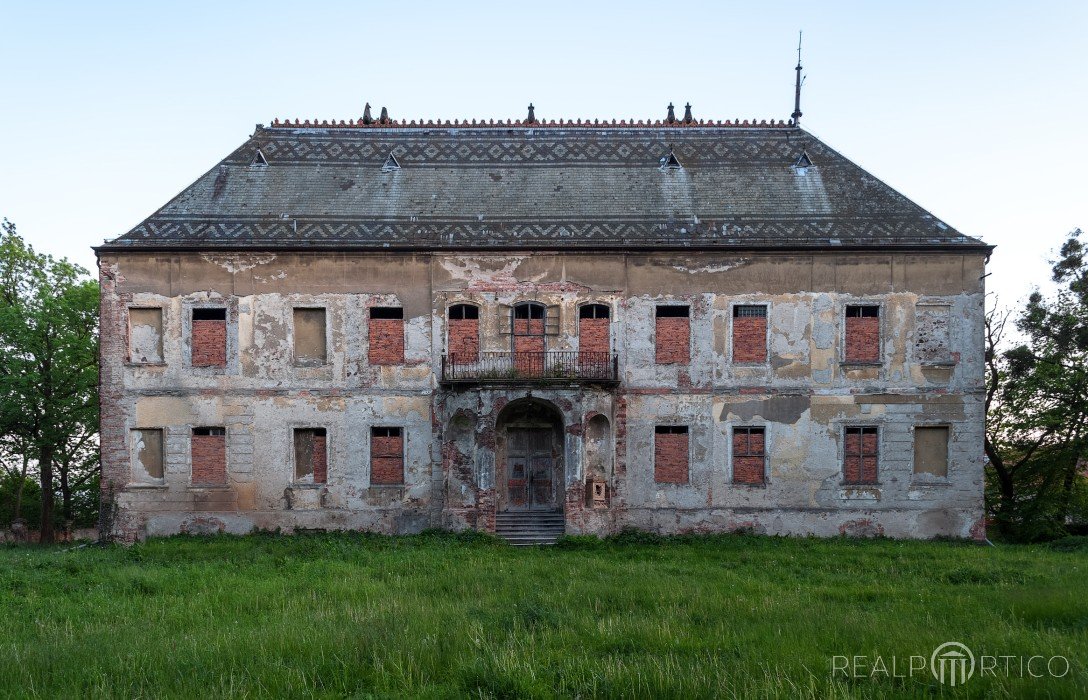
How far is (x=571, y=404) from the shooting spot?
59.1 feet

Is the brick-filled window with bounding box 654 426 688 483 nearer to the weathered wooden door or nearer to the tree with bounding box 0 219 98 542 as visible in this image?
the weathered wooden door

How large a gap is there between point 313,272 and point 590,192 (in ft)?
26.3

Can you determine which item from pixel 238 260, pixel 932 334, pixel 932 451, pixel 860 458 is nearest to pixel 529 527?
pixel 860 458

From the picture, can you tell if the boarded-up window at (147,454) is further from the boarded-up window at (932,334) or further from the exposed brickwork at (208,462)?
the boarded-up window at (932,334)

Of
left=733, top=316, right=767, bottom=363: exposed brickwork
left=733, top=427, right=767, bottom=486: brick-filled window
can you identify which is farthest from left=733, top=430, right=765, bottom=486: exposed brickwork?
left=733, top=316, right=767, bottom=363: exposed brickwork

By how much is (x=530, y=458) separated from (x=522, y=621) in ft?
32.3

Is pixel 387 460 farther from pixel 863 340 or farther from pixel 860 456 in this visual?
pixel 863 340

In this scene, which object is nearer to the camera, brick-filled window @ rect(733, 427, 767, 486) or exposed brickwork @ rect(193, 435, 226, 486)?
exposed brickwork @ rect(193, 435, 226, 486)

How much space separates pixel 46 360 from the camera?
2381 cm

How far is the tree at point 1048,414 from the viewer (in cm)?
1967

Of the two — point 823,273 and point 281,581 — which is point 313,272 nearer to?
point 281,581

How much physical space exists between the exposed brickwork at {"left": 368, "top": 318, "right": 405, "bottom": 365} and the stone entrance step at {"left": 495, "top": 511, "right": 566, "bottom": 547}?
502cm

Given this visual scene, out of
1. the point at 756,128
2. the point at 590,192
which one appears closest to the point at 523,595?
the point at 590,192

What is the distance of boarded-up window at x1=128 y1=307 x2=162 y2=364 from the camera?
19016 mm
